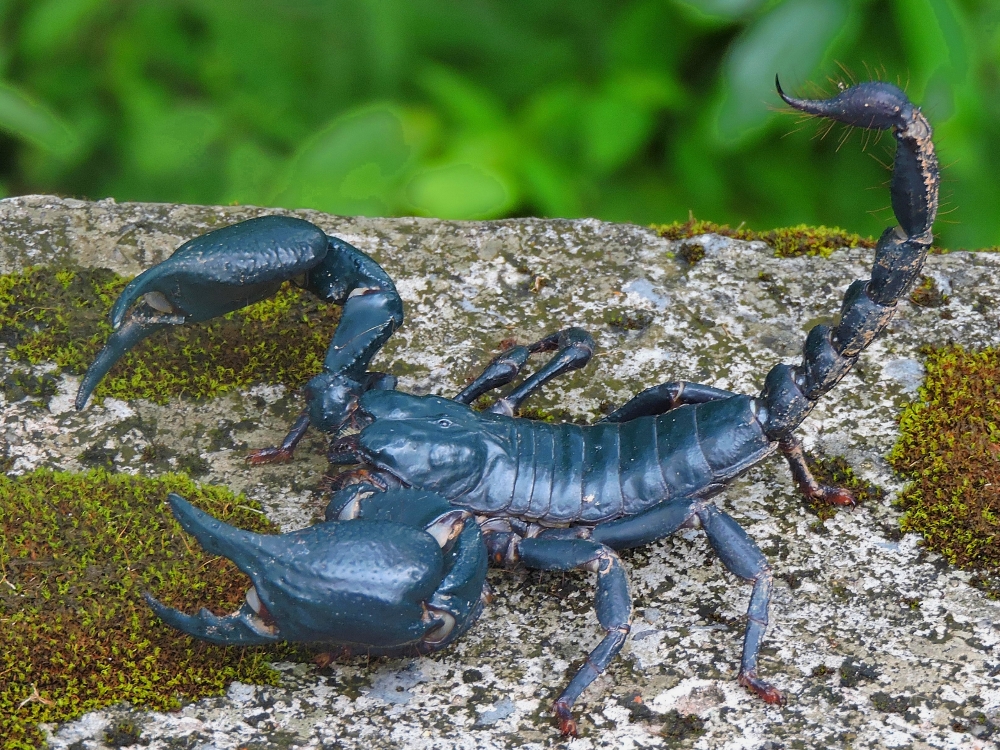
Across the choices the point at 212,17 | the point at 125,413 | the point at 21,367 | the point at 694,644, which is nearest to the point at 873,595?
the point at 694,644

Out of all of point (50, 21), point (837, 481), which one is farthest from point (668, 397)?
point (50, 21)

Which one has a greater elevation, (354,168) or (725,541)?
(354,168)

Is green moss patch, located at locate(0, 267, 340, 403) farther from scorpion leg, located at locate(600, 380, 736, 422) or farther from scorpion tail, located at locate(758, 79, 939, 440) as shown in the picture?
scorpion tail, located at locate(758, 79, 939, 440)

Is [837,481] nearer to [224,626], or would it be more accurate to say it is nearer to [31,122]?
[224,626]

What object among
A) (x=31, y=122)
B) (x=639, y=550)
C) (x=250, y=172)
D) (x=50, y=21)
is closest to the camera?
(x=639, y=550)

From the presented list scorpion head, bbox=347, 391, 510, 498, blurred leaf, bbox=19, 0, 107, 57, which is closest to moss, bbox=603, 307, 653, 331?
scorpion head, bbox=347, 391, 510, 498

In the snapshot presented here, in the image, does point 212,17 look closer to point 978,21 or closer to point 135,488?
point 135,488

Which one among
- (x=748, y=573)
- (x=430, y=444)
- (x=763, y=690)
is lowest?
(x=763, y=690)
